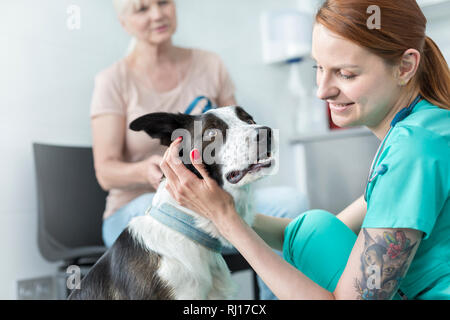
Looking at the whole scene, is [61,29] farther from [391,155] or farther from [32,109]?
[391,155]

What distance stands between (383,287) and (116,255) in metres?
0.53

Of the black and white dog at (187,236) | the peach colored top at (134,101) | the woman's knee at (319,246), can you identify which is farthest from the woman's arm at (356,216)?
the peach colored top at (134,101)

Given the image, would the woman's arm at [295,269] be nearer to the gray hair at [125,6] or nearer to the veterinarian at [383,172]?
the veterinarian at [383,172]

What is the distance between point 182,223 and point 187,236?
0.09 feet

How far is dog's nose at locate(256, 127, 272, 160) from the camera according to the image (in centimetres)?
83

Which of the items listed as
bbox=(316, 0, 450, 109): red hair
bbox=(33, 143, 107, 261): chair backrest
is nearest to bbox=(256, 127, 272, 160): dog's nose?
bbox=(316, 0, 450, 109): red hair

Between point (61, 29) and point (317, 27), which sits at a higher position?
point (61, 29)

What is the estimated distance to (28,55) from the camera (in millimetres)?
1652

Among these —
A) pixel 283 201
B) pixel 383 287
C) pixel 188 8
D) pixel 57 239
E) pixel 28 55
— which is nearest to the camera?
pixel 383 287

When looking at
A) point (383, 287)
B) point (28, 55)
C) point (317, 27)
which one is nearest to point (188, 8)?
point (28, 55)

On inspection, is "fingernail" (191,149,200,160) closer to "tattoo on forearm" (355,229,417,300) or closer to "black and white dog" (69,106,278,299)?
"black and white dog" (69,106,278,299)

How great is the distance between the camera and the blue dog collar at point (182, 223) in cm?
88

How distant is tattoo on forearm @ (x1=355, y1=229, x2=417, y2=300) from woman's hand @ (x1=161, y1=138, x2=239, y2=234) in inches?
9.7

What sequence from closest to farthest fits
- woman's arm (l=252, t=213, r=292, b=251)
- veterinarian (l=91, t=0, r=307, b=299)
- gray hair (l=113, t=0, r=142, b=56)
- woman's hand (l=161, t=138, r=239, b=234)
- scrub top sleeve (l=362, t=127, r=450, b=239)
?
scrub top sleeve (l=362, t=127, r=450, b=239)
woman's hand (l=161, t=138, r=239, b=234)
woman's arm (l=252, t=213, r=292, b=251)
veterinarian (l=91, t=0, r=307, b=299)
gray hair (l=113, t=0, r=142, b=56)
